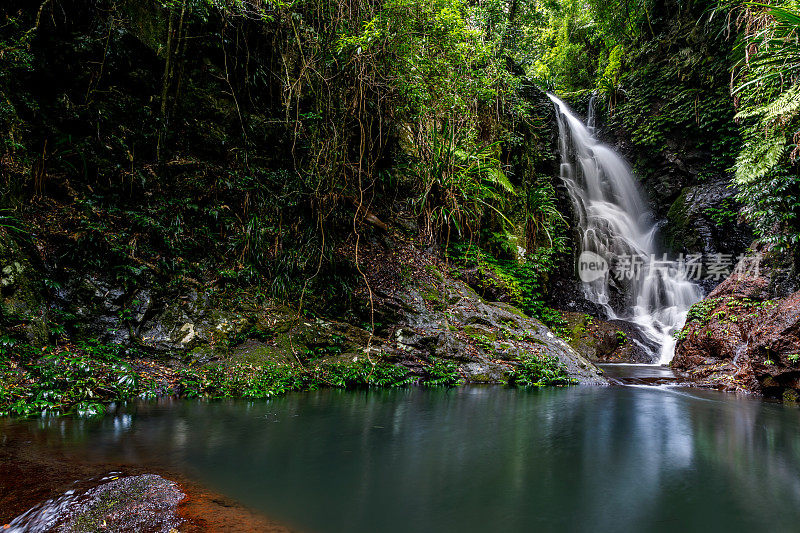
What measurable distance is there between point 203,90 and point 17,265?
10.4 ft

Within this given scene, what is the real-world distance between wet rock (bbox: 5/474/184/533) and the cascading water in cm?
897

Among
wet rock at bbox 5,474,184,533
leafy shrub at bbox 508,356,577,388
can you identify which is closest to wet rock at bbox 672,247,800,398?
leafy shrub at bbox 508,356,577,388

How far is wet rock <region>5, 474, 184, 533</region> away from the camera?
4.22ft

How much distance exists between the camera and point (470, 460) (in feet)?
7.09

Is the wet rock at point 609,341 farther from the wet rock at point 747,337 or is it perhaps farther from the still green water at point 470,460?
the still green water at point 470,460

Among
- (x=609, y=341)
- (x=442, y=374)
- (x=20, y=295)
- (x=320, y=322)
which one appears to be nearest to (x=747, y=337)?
(x=609, y=341)

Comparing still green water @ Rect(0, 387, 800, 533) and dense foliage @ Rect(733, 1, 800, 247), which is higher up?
dense foliage @ Rect(733, 1, 800, 247)

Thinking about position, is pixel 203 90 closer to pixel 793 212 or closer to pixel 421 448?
pixel 421 448

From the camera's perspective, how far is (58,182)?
4203mm

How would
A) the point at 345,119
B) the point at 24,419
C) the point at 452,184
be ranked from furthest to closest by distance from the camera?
1. the point at 452,184
2. the point at 345,119
3. the point at 24,419

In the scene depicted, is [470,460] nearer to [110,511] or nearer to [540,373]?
[110,511]

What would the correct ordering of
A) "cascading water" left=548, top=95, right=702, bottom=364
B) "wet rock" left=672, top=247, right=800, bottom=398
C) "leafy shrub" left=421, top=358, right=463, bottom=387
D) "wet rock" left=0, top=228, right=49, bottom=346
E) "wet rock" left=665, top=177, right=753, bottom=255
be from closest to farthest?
"wet rock" left=0, top=228, right=49, bottom=346
"wet rock" left=672, top=247, right=800, bottom=398
"leafy shrub" left=421, top=358, right=463, bottom=387
"cascading water" left=548, top=95, right=702, bottom=364
"wet rock" left=665, top=177, right=753, bottom=255

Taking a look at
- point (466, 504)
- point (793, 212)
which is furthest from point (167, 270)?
point (793, 212)

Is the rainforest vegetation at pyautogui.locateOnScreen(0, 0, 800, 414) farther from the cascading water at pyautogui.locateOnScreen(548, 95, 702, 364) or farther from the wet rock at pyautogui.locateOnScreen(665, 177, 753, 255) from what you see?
the wet rock at pyautogui.locateOnScreen(665, 177, 753, 255)
